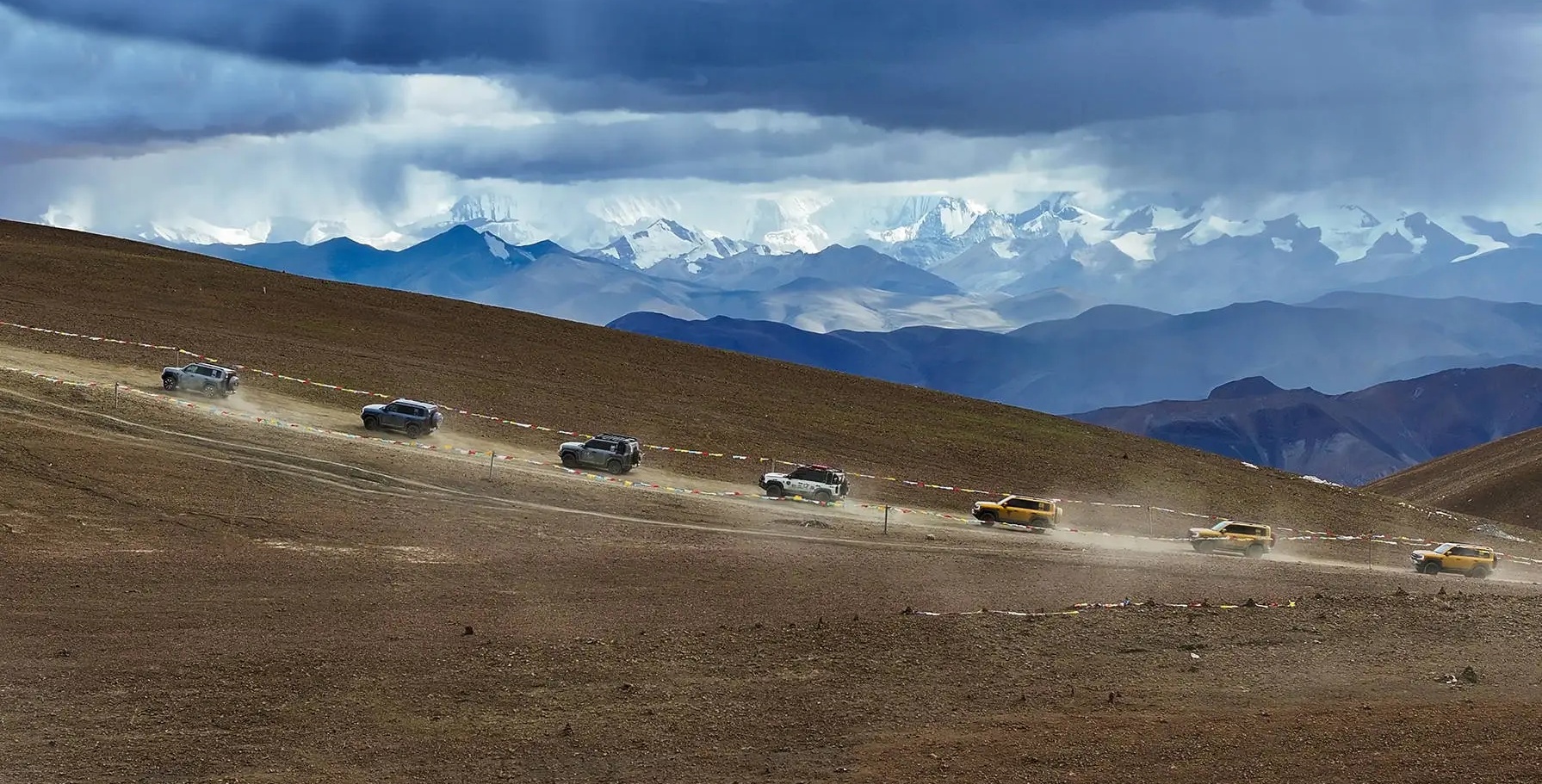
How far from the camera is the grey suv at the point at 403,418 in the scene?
58625 millimetres

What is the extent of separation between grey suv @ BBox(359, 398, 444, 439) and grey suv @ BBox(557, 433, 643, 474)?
647 centimetres

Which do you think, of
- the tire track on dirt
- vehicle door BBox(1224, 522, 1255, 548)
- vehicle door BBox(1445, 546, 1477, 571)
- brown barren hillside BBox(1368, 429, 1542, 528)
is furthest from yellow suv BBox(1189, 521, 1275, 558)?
brown barren hillside BBox(1368, 429, 1542, 528)

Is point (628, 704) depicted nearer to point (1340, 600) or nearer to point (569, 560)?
point (569, 560)

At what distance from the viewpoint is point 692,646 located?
29.8 meters

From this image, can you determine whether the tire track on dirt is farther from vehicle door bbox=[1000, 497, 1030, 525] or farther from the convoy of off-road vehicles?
the convoy of off-road vehicles

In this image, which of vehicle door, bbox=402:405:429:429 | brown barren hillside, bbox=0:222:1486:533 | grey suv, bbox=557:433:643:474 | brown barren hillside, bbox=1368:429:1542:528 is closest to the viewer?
grey suv, bbox=557:433:643:474

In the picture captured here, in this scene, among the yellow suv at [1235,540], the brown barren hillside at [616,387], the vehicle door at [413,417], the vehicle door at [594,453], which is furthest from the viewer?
the brown barren hillside at [616,387]

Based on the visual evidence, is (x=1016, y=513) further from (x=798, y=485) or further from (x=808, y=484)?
(x=798, y=485)

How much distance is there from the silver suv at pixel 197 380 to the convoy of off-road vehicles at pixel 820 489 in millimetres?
37

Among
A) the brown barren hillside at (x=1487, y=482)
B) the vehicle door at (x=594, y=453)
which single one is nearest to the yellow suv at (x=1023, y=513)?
the vehicle door at (x=594, y=453)

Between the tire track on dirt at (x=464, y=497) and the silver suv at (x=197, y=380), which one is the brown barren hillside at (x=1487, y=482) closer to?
the tire track on dirt at (x=464, y=497)

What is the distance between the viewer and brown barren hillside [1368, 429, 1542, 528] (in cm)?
10131

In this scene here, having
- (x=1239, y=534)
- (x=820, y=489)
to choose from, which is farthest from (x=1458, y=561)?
(x=820, y=489)

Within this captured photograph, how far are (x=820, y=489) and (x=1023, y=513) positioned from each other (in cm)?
787
